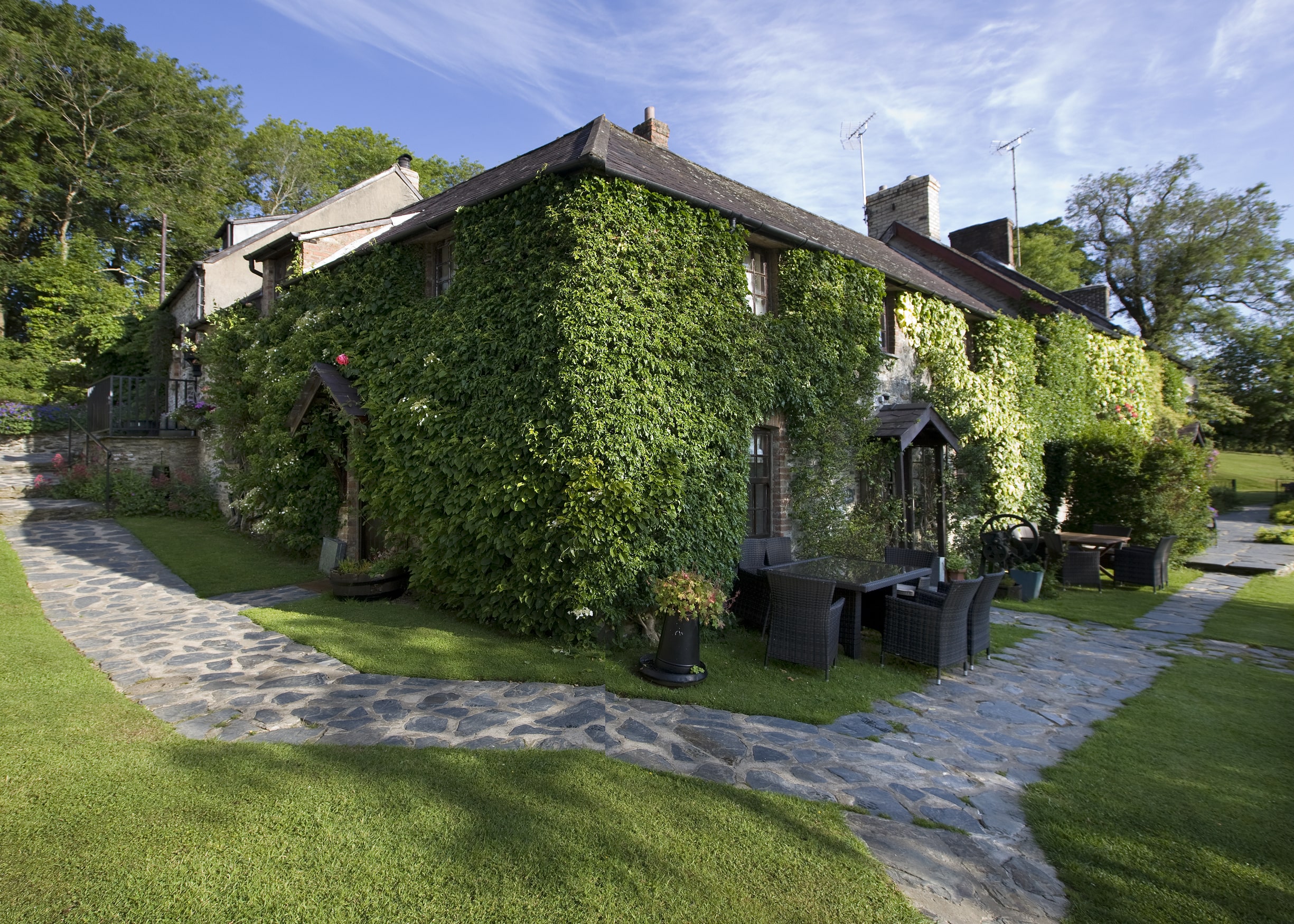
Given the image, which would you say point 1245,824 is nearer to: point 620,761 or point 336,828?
point 620,761

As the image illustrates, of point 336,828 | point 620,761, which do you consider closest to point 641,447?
point 620,761

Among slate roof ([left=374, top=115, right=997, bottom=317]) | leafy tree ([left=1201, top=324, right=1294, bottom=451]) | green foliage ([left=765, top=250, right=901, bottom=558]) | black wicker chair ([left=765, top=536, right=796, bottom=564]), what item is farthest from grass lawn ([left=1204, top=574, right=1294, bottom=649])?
leafy tree ([left=1201, top=324, right=1294, bottom=451])

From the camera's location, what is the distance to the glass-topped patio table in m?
6.99

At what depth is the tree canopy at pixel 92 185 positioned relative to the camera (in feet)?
79.3

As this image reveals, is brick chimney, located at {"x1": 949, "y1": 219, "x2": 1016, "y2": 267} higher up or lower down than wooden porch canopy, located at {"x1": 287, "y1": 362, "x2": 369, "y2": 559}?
higher up

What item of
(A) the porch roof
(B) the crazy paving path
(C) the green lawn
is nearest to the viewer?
(B) the crazy paving path

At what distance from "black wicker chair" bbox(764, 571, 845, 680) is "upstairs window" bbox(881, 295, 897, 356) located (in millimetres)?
6744

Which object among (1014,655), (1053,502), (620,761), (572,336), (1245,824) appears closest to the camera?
(1245,824)

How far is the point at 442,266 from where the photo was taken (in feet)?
31.8

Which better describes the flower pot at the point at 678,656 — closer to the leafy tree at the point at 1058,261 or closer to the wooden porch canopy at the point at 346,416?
the wooden porch canopy at the point at 346,416

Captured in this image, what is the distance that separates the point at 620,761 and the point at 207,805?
8.03ft

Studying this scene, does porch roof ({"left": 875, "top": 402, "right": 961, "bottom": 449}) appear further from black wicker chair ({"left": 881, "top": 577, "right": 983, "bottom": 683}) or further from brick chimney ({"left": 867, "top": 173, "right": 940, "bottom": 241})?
brick chimney ({"left": 867, "top": 173, "right": 940, "bottom": 241})

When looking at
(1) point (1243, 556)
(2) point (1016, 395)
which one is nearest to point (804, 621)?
(2) point (1016, 395)

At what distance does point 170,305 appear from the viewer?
71.2ft
